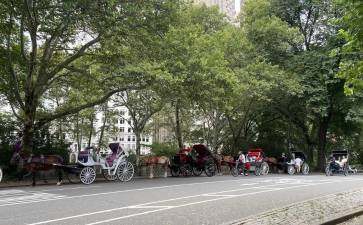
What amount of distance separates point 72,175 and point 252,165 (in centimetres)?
1353

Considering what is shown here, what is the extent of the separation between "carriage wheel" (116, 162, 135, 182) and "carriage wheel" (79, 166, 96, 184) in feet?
5.53

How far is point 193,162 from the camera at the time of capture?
29281 mm

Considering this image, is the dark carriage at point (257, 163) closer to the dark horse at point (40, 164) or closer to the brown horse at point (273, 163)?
the brown horse at point (273, 163)

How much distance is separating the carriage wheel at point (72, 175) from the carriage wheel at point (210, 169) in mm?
8401

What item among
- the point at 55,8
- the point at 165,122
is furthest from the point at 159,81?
the point at 165,122

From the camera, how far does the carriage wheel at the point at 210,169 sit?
29547mm

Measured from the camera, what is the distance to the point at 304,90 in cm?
3734

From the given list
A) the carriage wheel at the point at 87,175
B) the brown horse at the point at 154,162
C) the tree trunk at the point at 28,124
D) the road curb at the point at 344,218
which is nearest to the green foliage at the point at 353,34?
the road curb at the point at 344,218

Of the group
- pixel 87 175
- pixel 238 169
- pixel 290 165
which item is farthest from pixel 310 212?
pixel 290 165

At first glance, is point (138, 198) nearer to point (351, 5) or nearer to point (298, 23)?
point (351, 5)

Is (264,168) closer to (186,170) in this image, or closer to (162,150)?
(186,170)

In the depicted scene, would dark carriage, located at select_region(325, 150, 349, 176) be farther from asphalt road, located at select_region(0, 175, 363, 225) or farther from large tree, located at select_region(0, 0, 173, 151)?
large tree, located at select_region(0, 0, 173, 151)

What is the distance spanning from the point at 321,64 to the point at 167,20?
61.1ft

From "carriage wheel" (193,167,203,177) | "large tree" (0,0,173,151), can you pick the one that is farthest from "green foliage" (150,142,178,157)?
"large tree" (0,0,173,151)
